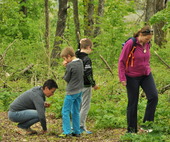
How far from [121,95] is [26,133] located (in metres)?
4.31

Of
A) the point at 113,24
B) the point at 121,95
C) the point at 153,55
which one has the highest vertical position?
the point at 113,24

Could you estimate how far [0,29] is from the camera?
26094mm

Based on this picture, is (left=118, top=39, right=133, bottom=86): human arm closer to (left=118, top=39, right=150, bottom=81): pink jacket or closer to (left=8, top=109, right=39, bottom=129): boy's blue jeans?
(left=118, top=39, right=150, bottom=81): pink jacket

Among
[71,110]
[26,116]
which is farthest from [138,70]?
[26,116]

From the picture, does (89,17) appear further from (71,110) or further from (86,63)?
(71,110)

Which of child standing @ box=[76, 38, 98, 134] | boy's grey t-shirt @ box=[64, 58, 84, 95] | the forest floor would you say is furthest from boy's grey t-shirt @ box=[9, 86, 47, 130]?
child standing @ box=[76, 38, 98, 134]

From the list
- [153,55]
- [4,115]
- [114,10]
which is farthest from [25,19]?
[4,115]

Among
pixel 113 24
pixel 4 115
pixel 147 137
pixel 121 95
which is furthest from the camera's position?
pixel 113 24

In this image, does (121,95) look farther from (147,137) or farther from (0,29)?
(0,29)

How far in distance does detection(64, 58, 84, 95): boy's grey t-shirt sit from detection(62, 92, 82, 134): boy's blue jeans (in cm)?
12

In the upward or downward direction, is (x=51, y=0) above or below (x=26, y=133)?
above

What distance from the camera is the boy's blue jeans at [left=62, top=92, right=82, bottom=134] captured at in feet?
21.0

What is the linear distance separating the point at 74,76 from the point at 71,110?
0.70 m

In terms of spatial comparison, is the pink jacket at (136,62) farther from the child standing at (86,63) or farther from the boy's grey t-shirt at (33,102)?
the boy's grey t-shirt at (33,102)
